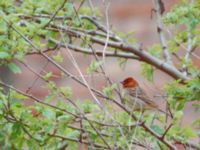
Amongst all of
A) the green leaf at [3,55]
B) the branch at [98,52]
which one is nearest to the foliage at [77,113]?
the green leaf at [3,55]

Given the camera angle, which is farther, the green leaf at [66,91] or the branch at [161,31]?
the branch at [161,31]

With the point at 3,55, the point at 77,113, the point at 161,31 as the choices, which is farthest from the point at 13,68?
the point at 161,31

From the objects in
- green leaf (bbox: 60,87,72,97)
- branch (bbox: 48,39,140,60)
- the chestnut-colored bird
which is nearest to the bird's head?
the chestnut-colored bird

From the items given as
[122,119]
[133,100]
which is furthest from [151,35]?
[122,119]

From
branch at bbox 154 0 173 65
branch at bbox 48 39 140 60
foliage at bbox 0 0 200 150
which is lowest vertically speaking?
foliage at bbox 0 0 200 150

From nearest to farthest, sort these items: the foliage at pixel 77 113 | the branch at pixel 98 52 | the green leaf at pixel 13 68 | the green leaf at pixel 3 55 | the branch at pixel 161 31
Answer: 1. the foliage at pixel 77 113
2. the green leaf at pixel 3 55
3. the green leaf at pixel 13 68
4. the branch at pixel 98 52
5. the branch at pixel 161 31

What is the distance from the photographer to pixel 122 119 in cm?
267

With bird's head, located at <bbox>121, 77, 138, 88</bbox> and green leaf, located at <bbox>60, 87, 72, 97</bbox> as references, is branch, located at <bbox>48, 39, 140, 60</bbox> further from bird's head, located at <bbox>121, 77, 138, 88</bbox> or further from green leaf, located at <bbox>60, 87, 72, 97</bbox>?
green leaf, located at <bbox>60, 87, 72, 97</bbox>

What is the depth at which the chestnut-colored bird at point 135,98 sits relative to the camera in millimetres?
2902

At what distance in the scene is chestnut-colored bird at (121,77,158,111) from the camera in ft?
9.52

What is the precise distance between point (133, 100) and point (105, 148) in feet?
0.99

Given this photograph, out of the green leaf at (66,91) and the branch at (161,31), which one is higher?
the branch at (161,31)

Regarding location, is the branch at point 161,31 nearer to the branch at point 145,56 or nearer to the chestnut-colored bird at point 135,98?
the branch at point 145,56

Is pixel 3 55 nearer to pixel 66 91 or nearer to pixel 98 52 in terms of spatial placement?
pixel 66 91
